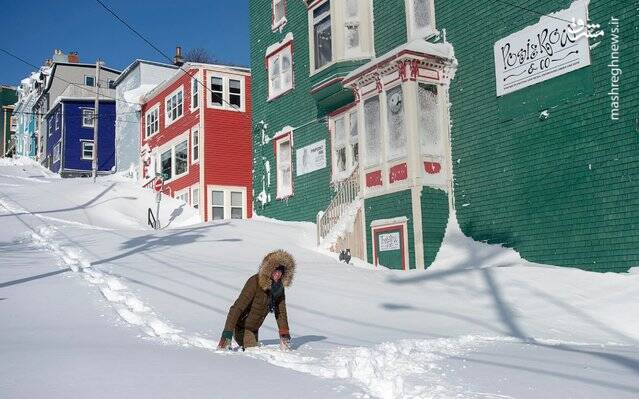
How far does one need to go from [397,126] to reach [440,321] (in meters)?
6.83

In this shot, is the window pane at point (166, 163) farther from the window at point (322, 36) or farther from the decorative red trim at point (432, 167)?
the decorative red trim at point (432, 167)

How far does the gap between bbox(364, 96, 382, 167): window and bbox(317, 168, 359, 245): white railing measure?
0.86 m

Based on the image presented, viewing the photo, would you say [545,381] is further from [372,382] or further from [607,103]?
[607,103]

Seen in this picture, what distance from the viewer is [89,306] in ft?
29.5

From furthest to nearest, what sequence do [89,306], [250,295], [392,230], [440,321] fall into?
[392,230], [440,321], [89,306], [250,295]

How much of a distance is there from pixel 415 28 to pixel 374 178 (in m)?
4.15

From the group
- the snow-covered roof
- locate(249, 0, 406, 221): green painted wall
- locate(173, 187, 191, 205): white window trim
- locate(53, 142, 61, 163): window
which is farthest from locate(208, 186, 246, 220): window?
locate(53, 142, 61, 163): window

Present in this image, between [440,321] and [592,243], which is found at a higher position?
[592,243]

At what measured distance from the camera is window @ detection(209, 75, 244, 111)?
28.9 metres

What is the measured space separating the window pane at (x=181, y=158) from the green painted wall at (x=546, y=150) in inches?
689

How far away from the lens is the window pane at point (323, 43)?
18953mm

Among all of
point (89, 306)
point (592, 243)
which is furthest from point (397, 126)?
point (89, 306)

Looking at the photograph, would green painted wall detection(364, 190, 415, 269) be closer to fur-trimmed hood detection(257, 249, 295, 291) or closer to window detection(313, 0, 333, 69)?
window detection(313, 0, 333, 69)

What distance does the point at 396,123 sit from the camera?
15.4 metres
